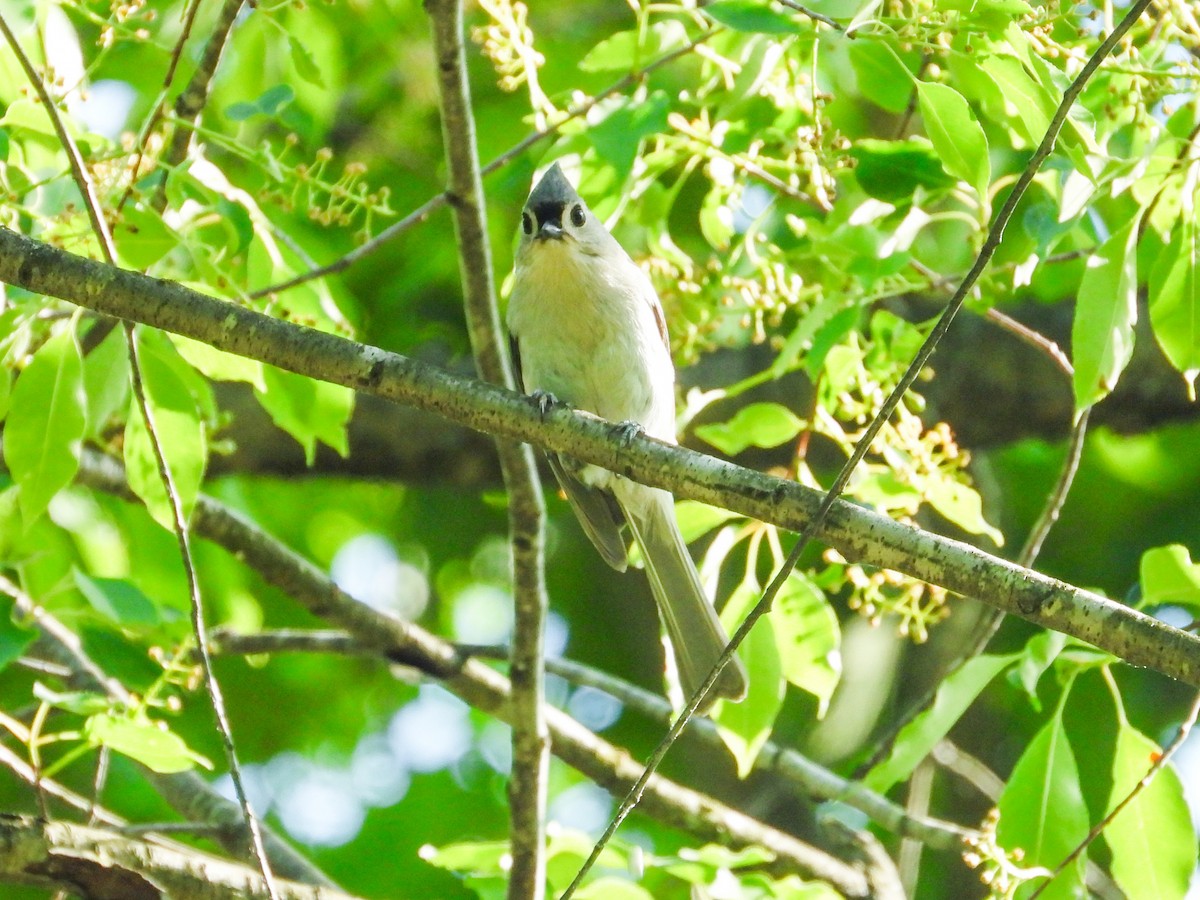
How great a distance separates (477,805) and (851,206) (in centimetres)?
375

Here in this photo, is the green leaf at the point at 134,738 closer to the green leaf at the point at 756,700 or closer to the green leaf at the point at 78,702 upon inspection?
the green leaf at the point at 78,702

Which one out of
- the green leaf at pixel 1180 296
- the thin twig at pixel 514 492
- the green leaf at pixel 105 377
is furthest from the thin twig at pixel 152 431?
the green leaf at pixel 1180 296

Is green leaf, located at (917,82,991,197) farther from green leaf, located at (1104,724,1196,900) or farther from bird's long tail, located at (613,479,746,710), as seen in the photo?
bird's long tail, located at (613,479,746,710)

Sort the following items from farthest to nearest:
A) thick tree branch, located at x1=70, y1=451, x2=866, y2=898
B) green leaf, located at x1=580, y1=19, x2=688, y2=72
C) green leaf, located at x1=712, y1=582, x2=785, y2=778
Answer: thick tree branch, located at x1=70, y1=451, x2=866, y2=898
green leaf, located at x1=580, y1=19, x2=688, y2=72
green leaf, located at x1=712, y1=582, x2=785, y2=778

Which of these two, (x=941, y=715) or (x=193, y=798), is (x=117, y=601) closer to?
(x=193, y=798)

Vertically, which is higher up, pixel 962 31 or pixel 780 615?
A: pixel 962 31

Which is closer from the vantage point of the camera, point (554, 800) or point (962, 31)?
point (962, 31)

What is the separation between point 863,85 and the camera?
112 inches

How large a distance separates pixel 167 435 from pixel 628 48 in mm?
1424

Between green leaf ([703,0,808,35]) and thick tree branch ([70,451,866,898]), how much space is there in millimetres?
2118

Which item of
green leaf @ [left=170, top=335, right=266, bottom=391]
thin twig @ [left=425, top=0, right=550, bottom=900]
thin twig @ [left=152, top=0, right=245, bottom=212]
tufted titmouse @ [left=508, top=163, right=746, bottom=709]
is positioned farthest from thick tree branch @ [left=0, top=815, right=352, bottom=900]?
tufted titmouse @ [left=508, top=163, right=746, bottom=709]

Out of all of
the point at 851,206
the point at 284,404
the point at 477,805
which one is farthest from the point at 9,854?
the point at 477,805

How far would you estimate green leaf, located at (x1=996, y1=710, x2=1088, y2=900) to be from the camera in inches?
104

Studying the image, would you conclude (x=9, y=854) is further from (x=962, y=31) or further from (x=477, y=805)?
(x=477, y=805)
